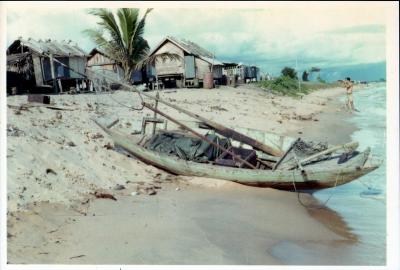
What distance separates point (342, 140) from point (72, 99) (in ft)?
17.8

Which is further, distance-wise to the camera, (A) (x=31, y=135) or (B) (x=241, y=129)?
(B) (x=241, y=129)

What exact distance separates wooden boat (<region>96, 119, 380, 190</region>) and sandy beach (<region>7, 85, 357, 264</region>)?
0.13 meters

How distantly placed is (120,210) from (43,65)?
6.31 m

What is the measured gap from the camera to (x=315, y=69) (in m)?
7.83

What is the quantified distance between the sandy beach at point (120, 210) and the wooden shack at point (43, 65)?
128 centimetres

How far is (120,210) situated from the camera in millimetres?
5543

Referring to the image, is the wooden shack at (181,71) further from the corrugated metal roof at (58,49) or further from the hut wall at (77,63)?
the corrugated metal roof at (58,49)

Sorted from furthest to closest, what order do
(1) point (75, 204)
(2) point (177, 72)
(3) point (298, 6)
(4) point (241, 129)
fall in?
(2) point (177, 72) < (4) point (241, 129) < (3) point (298, 6) < (1) point (75, 204)

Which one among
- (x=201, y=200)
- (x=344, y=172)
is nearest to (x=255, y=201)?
(x=201, y=200)

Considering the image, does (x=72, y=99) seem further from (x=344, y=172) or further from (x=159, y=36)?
(x=344, y=172)

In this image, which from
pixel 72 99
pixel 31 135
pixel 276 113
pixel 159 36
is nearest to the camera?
pixel 31 135

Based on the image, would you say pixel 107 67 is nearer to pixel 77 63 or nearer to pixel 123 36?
pixel 77 63

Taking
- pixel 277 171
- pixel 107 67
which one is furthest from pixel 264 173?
pixel 107 67

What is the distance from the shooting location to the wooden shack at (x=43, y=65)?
8.46 m
